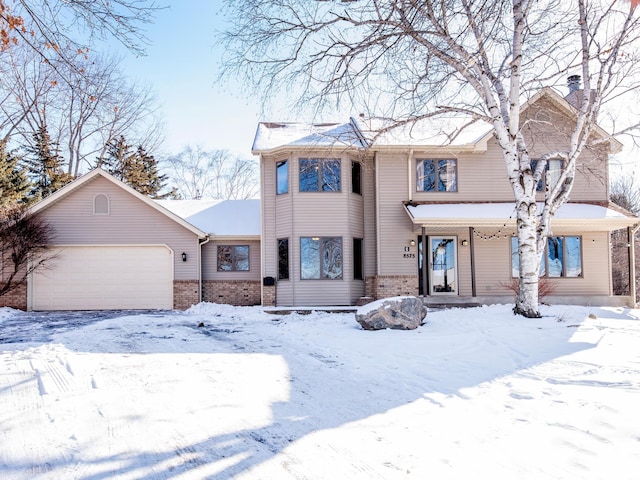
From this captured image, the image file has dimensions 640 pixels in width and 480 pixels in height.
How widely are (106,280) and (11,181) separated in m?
10.9

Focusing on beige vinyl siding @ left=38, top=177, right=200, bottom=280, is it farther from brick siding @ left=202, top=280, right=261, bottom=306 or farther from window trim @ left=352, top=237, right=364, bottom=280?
window trim @ left=352, top=237, right=364, bottom=280

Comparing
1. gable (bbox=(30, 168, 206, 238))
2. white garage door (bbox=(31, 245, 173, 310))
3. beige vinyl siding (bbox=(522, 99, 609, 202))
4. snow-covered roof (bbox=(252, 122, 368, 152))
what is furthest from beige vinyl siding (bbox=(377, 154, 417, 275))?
white garage door (bbox=(31, 245, 173, 310))

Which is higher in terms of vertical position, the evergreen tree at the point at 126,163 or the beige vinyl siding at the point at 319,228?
the evergreen tree at the point at 126,163

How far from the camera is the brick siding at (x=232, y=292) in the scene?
1602 centimetres

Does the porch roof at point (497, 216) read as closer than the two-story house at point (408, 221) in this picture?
Yes

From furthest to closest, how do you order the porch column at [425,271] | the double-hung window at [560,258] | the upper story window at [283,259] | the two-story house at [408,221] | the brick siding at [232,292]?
1. the brick siding at [232,292]
2. the double-hung window at [560,258]
3. the upper story window at [283,259]
4. the two-story house at [408,221]
5. the porch column at [425,271]

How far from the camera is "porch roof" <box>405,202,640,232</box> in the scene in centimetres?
1369

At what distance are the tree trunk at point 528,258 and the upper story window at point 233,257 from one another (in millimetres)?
9807

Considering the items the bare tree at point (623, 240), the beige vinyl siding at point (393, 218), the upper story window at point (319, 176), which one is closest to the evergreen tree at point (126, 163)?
the upper story window at point (319, 176)

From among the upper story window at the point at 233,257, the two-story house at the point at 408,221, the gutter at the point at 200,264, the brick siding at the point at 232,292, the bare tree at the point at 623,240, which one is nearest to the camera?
the two-story house at the point at 408,221

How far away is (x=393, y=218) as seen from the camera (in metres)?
15.0

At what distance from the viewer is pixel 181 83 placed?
30.2 feet

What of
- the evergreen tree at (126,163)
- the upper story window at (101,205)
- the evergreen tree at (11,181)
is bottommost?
the upper story window at (101,205)

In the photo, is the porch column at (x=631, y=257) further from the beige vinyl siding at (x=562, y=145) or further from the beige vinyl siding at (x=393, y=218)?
the beige vinyl siding at (x=393, y=218)
